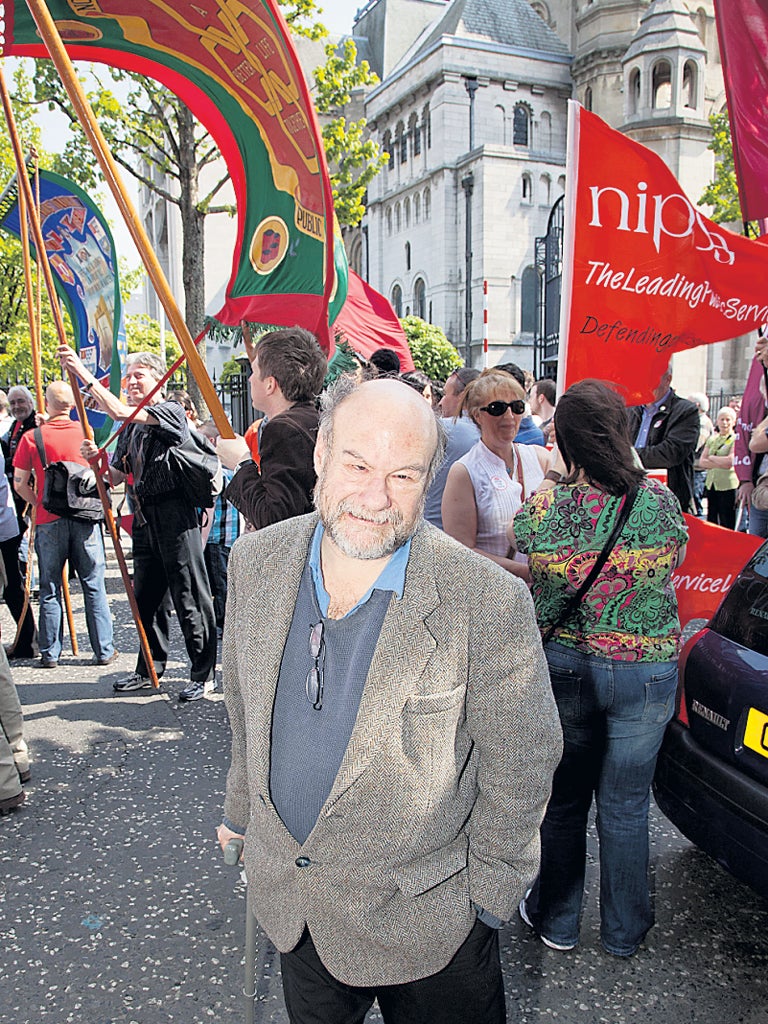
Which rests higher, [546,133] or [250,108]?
[546,133]

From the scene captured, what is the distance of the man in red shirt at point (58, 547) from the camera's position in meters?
6.09

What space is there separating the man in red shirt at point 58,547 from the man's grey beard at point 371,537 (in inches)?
187

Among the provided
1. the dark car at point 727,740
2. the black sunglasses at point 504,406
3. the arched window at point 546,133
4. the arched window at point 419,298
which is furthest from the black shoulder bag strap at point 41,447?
the arched window at point 546,133

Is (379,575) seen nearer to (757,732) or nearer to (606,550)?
(606,550)

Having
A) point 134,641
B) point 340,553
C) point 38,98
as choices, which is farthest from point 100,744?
point 38,98

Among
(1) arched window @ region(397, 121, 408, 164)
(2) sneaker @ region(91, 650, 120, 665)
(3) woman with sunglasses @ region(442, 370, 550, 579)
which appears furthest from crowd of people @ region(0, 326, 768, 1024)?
(1) arched window @ region(397, 121, 408, 164)

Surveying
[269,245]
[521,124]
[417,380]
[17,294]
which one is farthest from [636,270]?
[521,124]

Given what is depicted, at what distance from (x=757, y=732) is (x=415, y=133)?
2373 inches

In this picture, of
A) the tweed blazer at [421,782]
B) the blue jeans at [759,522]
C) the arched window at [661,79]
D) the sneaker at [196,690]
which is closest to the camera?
the tweed blazer at [421,782]

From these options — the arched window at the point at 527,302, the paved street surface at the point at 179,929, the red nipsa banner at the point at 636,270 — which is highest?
the arched window at the point at 527,302

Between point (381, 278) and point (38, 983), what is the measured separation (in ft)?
198

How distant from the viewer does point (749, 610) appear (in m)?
2.89

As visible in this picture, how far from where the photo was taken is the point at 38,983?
2799 millimetres

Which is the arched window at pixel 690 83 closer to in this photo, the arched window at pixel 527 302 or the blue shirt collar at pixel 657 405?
the arched window at pixel 527 302
